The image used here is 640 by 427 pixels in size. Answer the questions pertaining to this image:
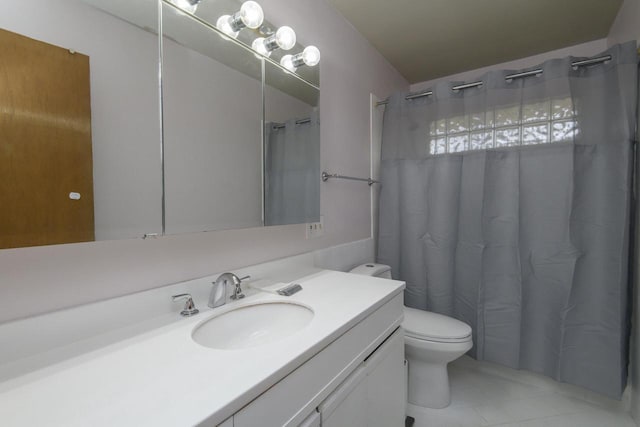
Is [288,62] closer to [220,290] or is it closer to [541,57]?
[220,290]

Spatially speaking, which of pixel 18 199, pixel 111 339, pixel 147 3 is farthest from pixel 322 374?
pixel 147 3

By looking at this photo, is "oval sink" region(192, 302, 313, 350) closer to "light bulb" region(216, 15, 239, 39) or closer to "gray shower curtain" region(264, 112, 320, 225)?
"gray shower curtain" region(264, 112, 320, 225)

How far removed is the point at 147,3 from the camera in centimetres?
87

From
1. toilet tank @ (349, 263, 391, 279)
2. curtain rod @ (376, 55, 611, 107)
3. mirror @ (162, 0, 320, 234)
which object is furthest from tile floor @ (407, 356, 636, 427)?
curtain rod @ (376, 55, 611, 107)

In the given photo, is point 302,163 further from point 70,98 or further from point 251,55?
point 70,98

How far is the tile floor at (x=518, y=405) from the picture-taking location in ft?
4.90

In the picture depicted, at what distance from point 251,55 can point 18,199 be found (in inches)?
37.2

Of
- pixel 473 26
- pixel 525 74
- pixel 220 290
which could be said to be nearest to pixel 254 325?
pixel 220 290

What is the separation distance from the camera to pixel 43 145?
0.67 metres

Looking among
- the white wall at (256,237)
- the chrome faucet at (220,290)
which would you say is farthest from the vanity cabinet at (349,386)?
the white wall at (256,237)

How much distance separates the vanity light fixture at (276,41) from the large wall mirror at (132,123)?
3 cm

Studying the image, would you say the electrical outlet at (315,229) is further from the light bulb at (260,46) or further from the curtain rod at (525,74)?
the curtain rod at (525,74)

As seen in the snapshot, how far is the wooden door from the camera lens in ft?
2.04

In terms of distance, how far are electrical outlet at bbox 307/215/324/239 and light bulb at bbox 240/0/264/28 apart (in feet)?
3.01
